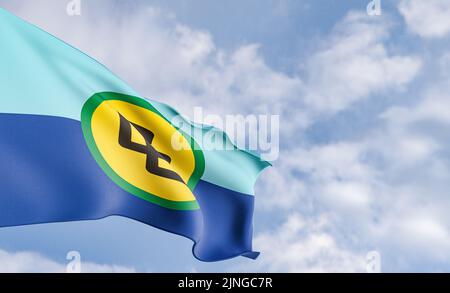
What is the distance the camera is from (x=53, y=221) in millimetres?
10320

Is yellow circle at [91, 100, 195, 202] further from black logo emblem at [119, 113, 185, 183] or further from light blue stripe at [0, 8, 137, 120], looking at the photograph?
light blue stripe at [0, 8, 137, 120]

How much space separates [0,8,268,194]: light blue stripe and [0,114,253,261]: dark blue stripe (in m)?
0.22

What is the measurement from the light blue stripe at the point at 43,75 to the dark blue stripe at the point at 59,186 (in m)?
0.22

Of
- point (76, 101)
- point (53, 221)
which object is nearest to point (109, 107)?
point (76, 101)

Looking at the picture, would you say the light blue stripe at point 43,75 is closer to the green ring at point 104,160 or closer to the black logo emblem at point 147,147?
the green ring at point 104,160

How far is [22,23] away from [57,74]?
37.8 inches

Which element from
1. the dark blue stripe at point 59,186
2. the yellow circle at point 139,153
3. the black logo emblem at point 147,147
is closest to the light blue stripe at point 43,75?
the dark blue stripe at point 59,186

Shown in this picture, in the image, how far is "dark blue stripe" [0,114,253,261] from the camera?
33.5 ft

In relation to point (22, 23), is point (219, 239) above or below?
below

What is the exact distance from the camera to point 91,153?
11.2m

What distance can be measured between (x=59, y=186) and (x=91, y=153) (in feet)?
2.80

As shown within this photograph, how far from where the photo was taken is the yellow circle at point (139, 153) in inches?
456
